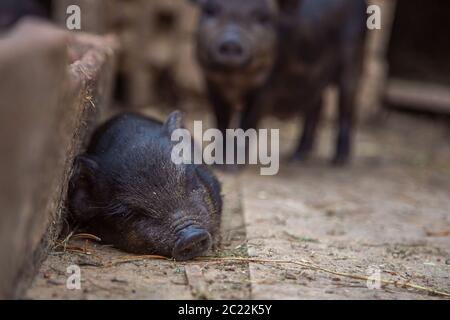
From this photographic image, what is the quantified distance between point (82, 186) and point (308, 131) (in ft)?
12.7

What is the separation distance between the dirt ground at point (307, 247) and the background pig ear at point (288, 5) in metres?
1.39

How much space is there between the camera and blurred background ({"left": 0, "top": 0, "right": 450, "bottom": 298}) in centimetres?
222

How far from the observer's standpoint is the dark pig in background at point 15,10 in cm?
547

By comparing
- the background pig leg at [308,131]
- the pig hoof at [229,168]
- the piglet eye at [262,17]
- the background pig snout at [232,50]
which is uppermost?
the piglet eye at [262,17]

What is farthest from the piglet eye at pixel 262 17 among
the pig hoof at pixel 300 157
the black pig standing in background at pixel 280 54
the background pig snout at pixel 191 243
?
the background pig snout at pixel 191 243

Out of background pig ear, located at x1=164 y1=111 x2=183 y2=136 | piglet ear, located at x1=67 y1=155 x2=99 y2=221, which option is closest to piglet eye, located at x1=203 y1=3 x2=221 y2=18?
background pig ear, located at x1=164 y1=111 x2=183 y2=136

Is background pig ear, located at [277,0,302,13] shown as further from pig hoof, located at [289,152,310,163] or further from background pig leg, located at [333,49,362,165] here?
pig hoof, located at [289,152,310,163]

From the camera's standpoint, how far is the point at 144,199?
3.31m

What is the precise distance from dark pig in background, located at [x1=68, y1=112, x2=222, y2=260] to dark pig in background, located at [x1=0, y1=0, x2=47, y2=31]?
7.52 feet

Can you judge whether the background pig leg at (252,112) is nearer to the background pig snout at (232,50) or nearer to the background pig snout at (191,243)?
the background pig snout at (232,50)

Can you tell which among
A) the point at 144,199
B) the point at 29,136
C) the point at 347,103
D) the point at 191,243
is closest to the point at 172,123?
the point at 144,199

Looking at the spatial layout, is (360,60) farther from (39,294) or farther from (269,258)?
(39,294)

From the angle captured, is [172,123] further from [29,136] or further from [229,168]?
[229,168]

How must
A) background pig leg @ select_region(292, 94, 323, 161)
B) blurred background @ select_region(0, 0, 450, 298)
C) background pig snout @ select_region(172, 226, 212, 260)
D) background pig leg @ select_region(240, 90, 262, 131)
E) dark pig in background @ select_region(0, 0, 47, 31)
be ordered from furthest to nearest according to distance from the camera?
background pig leg @ select_region(292, 94, 323, 161)
background pig leg @ select_region(240, 90, 262, 131)
dark pig in background @ select_region(0, 0, 47, 31)
background pig snout @ select_region(172, 226, 212, 260)
blurred background @ select_region(0, 0, 450, 298)
